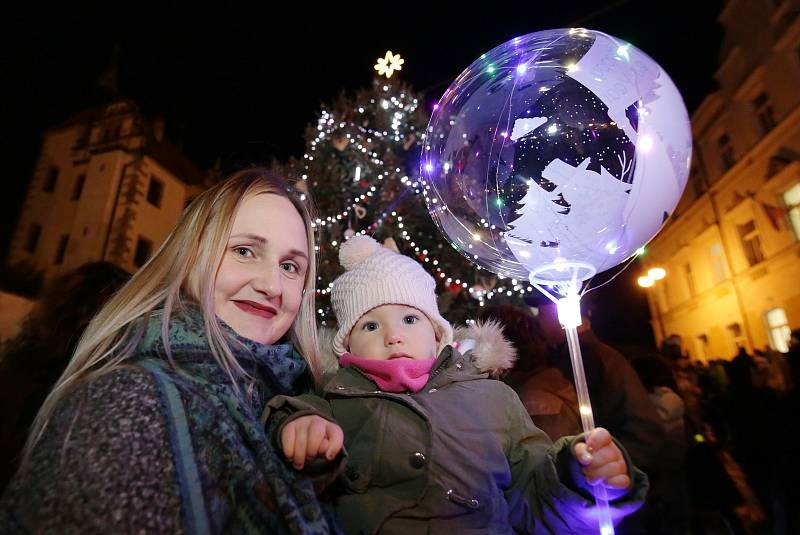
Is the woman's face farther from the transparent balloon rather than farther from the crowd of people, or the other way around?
the transparent balloon

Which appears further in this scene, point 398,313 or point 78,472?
point 398,313

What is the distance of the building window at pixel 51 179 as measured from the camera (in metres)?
19.0

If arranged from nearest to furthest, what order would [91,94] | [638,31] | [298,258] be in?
[298,258] → [638,31] → [91,94]

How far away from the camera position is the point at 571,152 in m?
1.52

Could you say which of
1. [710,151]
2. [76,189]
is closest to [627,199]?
[710,151]

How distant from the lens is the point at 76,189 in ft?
61.3

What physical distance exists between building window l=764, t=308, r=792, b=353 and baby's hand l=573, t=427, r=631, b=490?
1453cm

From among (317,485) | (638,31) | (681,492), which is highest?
(638,31)

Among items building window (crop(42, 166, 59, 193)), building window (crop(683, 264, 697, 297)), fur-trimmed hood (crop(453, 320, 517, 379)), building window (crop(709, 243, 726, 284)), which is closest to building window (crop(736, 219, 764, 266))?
building window (crop(709, 243, 726, 284))

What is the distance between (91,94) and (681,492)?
83.0ft

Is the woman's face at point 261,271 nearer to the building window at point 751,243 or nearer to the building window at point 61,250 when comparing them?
the building window at point 751,243

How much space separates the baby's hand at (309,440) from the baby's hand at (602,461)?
0.75m

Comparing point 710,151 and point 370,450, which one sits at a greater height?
point 710,151

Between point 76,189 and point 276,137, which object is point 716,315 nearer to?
point 276,137
